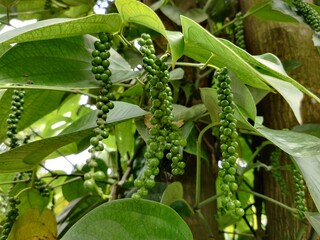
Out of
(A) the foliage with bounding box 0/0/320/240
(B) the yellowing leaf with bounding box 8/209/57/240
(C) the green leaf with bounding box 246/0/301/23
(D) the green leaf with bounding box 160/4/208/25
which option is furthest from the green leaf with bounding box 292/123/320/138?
(B) the yellowing leaf with bounding box 8/209/57/240

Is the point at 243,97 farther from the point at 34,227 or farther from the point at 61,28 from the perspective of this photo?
the point at 34,227

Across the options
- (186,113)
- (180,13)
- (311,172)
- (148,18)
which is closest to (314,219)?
(311,172)

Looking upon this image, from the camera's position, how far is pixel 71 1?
2.77 feet

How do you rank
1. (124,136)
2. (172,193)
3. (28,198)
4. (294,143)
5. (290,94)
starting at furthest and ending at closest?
(124,136)
(28,198)
(172,193)
(294,143)
(290,94)

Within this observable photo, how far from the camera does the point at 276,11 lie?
73 centimetres

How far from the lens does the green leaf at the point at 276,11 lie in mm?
683

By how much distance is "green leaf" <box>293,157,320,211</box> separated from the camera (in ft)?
1.38

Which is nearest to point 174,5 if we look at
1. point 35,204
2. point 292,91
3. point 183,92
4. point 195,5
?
point 195,5

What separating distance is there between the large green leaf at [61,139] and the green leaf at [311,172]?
0.57 ft

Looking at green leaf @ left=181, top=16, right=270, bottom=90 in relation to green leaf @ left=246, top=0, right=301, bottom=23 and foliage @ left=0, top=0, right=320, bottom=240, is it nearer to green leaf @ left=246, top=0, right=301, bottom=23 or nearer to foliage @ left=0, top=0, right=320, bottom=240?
foliage @ left=0, top=0, right=320, bottom=240

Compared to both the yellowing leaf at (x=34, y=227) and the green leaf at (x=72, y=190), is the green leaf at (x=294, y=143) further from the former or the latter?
the green leaf at (x=72, y=190)

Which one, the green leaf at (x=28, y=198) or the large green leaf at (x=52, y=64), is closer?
the large green leaf at (x=52, y=64)

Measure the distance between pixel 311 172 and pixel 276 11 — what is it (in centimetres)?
35

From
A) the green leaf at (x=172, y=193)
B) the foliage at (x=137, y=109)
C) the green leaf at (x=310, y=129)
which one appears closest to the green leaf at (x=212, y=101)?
the foliage at (x=137, y=109)
